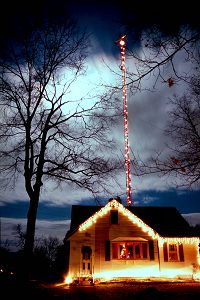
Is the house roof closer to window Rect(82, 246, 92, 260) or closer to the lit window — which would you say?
the lit window

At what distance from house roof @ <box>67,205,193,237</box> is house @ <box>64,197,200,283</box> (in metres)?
0.15

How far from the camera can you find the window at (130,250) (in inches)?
874

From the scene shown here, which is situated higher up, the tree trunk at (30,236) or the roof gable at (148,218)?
the roof gable at (148,218)

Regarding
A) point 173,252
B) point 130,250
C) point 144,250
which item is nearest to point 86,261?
point 130,250

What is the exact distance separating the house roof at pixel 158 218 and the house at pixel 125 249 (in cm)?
15

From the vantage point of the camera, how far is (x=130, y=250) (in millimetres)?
22422

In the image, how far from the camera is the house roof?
23375mm

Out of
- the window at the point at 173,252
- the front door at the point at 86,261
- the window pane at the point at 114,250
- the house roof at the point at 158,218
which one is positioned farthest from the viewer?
the house roof at the point at 158,218

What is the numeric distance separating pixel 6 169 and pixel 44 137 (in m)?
2.32

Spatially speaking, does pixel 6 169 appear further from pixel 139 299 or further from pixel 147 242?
pixel 147 242

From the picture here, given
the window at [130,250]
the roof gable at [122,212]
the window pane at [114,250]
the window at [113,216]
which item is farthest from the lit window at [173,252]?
the window at [113,216]

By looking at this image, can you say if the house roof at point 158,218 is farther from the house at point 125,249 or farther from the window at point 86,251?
the window at point 86,251

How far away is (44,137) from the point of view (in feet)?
45.3

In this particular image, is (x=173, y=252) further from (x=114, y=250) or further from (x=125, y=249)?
(x=114, y=250)
